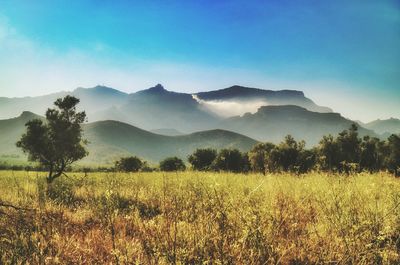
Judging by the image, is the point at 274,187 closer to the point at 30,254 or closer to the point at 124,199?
the point at 124,199

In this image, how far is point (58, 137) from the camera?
2297cm

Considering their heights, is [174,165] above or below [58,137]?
below

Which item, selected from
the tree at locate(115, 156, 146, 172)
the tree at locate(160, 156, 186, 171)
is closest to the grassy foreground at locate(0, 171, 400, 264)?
the tree at locate(160, 156, 186, 171)

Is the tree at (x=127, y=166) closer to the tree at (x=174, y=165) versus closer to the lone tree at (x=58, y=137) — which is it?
the tree at (x=174, y=165)

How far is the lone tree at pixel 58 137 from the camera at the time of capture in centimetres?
2245

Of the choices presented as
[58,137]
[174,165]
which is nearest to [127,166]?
[58,137]

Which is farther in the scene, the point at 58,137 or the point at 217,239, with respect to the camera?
the point at 58,137

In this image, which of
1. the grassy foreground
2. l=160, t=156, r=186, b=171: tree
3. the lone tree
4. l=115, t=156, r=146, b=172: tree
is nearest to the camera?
the grassy foreground

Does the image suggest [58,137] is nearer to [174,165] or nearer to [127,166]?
[127,166]

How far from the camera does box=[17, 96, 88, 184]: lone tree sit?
2245cm

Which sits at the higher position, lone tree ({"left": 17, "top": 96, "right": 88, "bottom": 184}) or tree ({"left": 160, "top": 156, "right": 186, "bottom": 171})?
lone tree ({"left": 17, "top": 96, "right": 88, "bottom": 184})

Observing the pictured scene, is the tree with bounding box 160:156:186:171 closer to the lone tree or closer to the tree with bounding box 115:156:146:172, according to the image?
the tree with bounding box 115:156:146:172

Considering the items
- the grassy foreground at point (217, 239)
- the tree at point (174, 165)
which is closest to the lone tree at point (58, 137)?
the tree at point (174, 165)

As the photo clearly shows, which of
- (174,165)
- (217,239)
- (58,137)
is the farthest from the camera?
(174,165)
